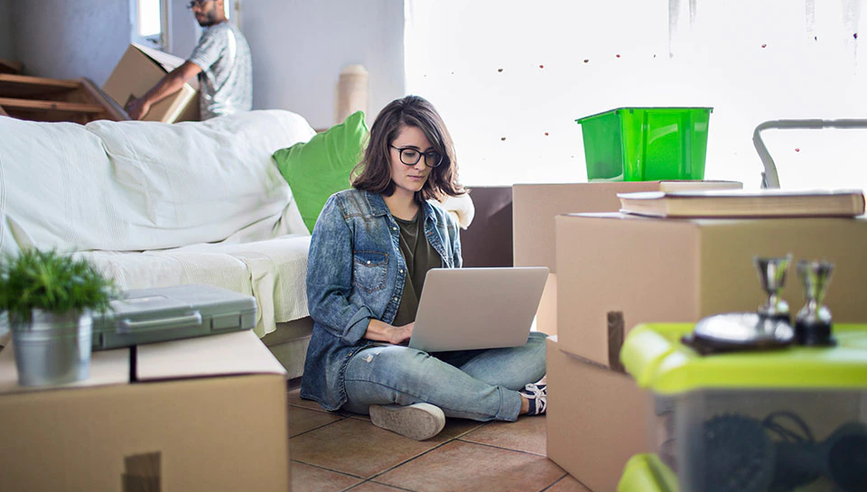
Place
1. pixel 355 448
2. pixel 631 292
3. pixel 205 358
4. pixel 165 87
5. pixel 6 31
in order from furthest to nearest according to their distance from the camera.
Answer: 1. pixel 6 31
2. pixel 165 87
3. pixel 355 448
4. pixel 631 292
5. pixel 205 358

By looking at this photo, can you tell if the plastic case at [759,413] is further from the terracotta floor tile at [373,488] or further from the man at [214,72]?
the man at [214,72]

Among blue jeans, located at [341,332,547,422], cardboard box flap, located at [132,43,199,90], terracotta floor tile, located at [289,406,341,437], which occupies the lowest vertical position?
terracotta floor tile, located at [289,406,341,437]

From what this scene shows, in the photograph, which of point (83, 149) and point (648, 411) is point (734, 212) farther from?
point (83, 149)

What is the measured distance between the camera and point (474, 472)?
1.36m

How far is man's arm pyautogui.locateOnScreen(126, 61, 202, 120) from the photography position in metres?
3.27

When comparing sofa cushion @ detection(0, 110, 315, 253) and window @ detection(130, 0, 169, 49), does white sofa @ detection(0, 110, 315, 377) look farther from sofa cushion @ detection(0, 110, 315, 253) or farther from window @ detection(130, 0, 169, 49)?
window @ detection(130, 0, 169, 49)

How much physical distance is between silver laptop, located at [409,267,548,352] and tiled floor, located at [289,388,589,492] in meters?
0.20

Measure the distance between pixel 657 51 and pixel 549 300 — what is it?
3.18 ft

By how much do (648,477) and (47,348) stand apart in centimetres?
67

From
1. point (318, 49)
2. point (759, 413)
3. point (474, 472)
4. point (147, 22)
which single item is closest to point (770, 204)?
point (759, 413)

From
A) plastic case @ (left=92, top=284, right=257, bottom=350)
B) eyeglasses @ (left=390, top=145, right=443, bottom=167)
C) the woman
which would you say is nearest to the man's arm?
the woman

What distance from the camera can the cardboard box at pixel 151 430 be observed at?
0.73 metres

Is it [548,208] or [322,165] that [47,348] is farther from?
[322,165]

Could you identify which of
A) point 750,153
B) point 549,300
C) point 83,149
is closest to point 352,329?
point 549,300
